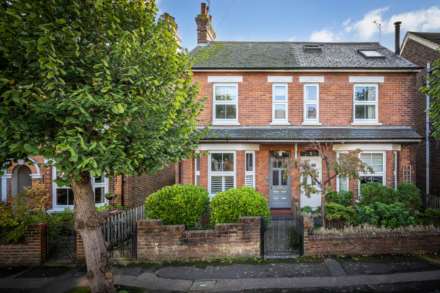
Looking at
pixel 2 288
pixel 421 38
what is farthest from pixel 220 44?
pixel 2 288

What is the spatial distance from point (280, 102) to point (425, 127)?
809 centimetres

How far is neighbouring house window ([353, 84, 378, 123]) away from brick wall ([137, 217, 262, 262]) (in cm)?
817

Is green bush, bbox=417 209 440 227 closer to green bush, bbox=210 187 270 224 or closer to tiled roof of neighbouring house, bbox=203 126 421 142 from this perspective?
tiled roof of neighbouring house, bbox=203 126 421 142

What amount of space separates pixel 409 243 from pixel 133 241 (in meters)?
7.70

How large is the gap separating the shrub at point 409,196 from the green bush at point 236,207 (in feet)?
20.8

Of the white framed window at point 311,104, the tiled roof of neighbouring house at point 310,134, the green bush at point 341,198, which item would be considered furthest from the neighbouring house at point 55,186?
the white framed window at point 311,104

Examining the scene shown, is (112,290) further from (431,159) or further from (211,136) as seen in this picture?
(431,159)

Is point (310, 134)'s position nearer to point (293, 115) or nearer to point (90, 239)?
point (293, 115)

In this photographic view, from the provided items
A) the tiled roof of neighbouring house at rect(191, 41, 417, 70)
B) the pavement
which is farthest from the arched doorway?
the tiled roof of neighbouring house at rect(191, 41, 417, 70)

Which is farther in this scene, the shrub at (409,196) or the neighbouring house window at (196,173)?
the neighbouring house window at (196,173)

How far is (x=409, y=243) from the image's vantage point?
6.81 meters

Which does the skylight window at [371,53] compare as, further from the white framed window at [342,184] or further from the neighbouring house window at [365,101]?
the white framed window at [342,184]

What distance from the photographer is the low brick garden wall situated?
646 cm

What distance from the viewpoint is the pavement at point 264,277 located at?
5336mm
